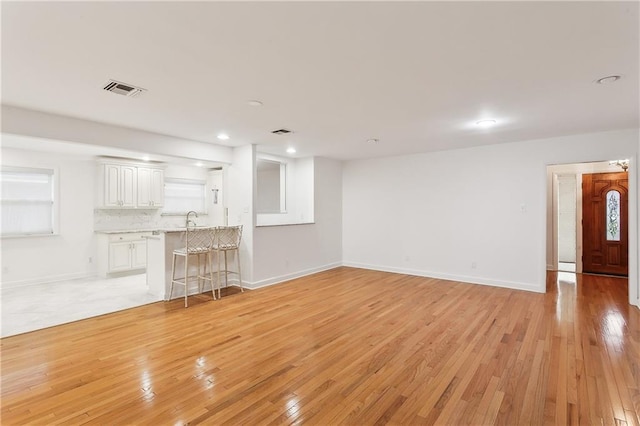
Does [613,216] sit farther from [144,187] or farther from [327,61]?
[144,187]

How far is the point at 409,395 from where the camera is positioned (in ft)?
7.23

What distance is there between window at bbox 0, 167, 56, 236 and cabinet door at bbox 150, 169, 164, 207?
5.32 ft

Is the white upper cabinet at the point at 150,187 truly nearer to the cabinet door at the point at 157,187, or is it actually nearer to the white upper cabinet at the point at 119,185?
the cabinet door at the point at 157,187

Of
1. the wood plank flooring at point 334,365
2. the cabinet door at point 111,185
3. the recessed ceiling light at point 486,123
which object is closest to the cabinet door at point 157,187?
the cabinet door at point 111,185

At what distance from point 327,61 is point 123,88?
6.26ft

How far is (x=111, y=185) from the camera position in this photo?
6.10 metres

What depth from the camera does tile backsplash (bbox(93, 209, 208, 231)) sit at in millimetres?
6277

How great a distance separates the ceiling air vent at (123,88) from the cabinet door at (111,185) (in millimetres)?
3855

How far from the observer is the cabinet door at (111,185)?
19.9ft

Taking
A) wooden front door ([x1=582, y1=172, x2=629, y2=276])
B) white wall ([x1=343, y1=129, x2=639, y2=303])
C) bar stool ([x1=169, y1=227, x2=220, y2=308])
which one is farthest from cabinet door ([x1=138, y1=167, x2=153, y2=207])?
wooden front door ([x1=582, y1=172, x2=629, y2=276])

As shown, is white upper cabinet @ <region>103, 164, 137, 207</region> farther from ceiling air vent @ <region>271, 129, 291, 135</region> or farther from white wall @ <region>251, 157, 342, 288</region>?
ceiling air vent @ <region>271, 129, 291, 135</region>

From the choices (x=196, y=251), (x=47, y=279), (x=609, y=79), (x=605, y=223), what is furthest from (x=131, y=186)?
(x=605, y=223)

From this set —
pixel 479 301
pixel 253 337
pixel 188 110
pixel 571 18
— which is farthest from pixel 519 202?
pixel 188 110

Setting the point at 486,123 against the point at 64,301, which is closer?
the point at 486,123
